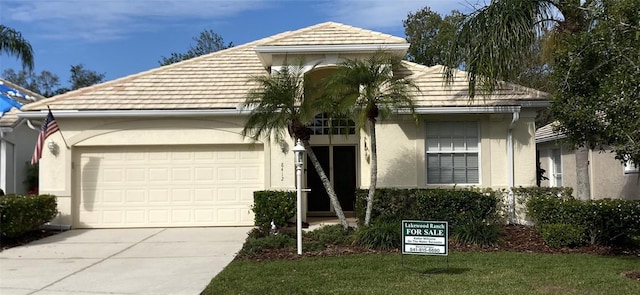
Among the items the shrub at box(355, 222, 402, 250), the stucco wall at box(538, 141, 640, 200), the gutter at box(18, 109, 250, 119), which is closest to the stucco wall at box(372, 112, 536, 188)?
the shrub at box(355, 222, 402, 250)

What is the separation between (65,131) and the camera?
13.7m

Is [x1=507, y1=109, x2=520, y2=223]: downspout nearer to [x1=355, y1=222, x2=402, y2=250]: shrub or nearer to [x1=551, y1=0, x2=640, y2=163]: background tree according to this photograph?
[x1=551, y1=0, x2=640, y2=163]: background tree

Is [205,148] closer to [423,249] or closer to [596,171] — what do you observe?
[423,249]

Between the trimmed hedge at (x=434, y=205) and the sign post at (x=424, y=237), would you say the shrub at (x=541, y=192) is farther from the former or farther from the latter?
the sign post at (x=424, y=237)

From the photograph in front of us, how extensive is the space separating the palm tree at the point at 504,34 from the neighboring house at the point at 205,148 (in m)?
1.94

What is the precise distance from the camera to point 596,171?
61.5ft

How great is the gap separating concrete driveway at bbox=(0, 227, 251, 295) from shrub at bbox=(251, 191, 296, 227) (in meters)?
0.63

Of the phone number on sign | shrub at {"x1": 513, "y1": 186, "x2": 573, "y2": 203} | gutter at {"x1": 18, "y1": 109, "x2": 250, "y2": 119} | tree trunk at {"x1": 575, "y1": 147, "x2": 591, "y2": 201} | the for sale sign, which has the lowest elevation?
the phone number on sign

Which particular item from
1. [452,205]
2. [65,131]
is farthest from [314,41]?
[65,131]

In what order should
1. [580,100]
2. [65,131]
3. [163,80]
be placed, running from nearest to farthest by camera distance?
[580,100] → [65,131] → [163,80]

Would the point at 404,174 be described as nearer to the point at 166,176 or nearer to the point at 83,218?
the point at 166,176

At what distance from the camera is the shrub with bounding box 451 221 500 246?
1023 centimetres

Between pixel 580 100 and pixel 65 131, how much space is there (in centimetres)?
1156

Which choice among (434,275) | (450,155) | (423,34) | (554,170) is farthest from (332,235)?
(423,34)
